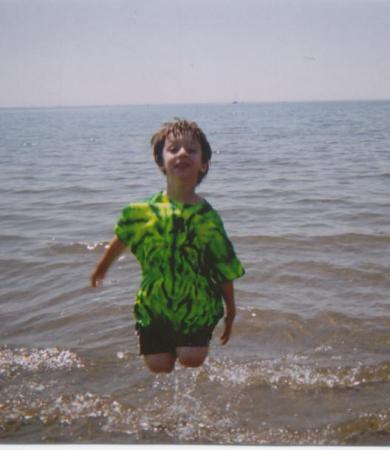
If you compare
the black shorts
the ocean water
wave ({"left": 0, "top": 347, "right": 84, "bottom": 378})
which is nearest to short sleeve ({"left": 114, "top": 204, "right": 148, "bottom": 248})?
the black shorts

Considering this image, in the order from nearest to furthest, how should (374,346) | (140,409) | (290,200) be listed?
(140,409), (374,346), (290,200)

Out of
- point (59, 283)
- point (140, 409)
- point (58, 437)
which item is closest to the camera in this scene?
point (58, 437)

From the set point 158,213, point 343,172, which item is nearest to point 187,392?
point 158,213

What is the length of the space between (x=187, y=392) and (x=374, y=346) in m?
1.75

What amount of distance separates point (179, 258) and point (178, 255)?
2 cm

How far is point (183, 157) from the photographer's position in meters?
2.11

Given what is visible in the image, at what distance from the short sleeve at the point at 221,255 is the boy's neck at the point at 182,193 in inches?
5.0

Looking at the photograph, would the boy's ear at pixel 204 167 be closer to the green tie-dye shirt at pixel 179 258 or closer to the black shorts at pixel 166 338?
the green tie-dye shirt at pixel 179 258

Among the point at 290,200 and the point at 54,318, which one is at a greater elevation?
the point at 290,200

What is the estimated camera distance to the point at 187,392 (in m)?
3.94

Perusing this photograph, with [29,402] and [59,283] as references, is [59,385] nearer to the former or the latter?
[29,402]

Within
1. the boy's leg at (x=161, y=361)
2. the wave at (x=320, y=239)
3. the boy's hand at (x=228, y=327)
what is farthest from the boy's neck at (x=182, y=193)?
the wave at (x=320, y=239)

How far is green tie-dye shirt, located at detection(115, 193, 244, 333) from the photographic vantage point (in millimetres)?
2174

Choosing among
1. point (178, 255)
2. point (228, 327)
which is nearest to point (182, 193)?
point (178, 255)
